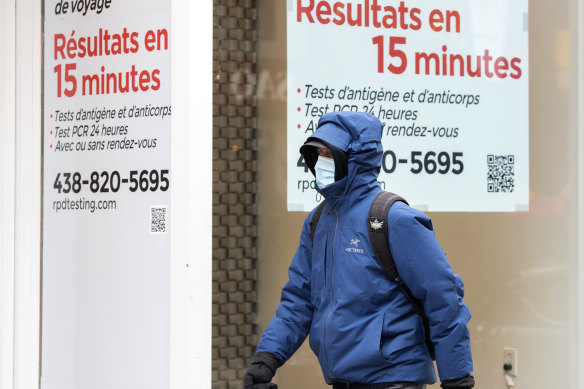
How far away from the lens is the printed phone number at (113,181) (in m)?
4.61

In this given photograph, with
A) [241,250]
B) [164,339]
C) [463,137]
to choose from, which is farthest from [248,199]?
[463,137]

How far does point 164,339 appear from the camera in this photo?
180 inches

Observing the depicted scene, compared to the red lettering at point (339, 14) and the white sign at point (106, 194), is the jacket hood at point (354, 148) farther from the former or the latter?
the red lettering at point (339, 14)

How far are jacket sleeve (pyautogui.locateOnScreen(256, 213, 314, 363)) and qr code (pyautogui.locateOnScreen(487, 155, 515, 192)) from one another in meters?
1.54

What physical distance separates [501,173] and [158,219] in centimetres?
181

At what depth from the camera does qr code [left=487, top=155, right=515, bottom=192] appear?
526 centimetres

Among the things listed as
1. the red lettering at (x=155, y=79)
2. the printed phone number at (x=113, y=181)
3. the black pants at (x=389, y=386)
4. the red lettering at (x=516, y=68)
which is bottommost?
the black pants at (x=389, y=386)

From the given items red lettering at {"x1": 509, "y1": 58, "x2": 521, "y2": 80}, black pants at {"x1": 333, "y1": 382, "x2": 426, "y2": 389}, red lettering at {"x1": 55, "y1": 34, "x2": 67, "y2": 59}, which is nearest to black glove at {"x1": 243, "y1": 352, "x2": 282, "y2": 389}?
black pants at {"x1": 333, "y1": 382, "x2": 426, "y2": 389}

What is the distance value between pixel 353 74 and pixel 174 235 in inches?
48.1

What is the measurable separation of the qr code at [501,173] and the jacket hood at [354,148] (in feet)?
5.04

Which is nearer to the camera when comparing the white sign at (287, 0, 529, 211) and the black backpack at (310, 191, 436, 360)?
the black backpack at (310, 191, 436, 360)

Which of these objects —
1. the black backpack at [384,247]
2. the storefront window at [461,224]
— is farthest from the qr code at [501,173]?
the black backpack at [384,247]

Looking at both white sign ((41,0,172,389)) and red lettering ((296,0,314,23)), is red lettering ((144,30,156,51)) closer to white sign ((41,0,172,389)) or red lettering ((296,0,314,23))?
white sign ((41,0,172,389))

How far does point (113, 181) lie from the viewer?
4.76 meters
